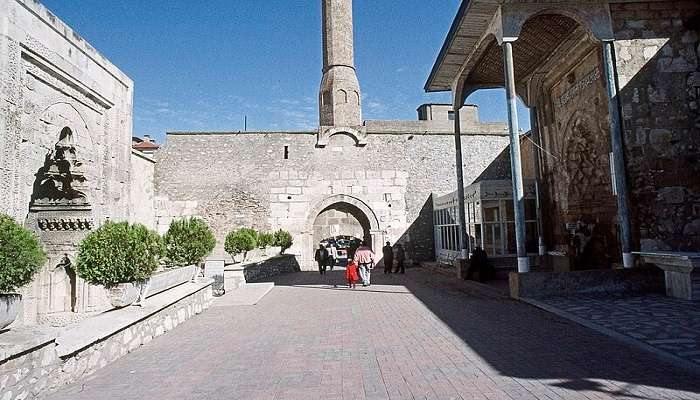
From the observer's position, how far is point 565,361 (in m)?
4.33

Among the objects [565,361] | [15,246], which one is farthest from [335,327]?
[15,246]

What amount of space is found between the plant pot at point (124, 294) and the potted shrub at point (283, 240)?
12.1m

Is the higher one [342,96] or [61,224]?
[342,96]

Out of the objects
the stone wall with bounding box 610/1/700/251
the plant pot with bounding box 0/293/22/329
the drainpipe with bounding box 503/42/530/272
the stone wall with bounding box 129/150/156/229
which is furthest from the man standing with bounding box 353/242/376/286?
the stone wall with bounding box 129/150/156/229

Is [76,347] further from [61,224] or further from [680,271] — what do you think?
[680,271]

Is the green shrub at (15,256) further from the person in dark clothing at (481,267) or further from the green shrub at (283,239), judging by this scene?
the green shrub at (283,239)

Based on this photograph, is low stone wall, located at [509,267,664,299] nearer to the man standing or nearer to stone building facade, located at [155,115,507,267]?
the man standing

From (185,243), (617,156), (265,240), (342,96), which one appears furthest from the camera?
(342,96)

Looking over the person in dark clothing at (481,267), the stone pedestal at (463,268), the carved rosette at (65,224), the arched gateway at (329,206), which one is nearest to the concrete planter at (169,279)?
the carved rosette at (65,224)

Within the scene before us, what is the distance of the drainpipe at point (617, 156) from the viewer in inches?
332

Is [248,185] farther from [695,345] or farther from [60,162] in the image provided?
[695,345]

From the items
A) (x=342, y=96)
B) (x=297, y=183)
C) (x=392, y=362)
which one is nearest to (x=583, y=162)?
(x=392, y=362)

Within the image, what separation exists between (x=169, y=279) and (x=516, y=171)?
261 inches

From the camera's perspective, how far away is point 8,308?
3.75m
